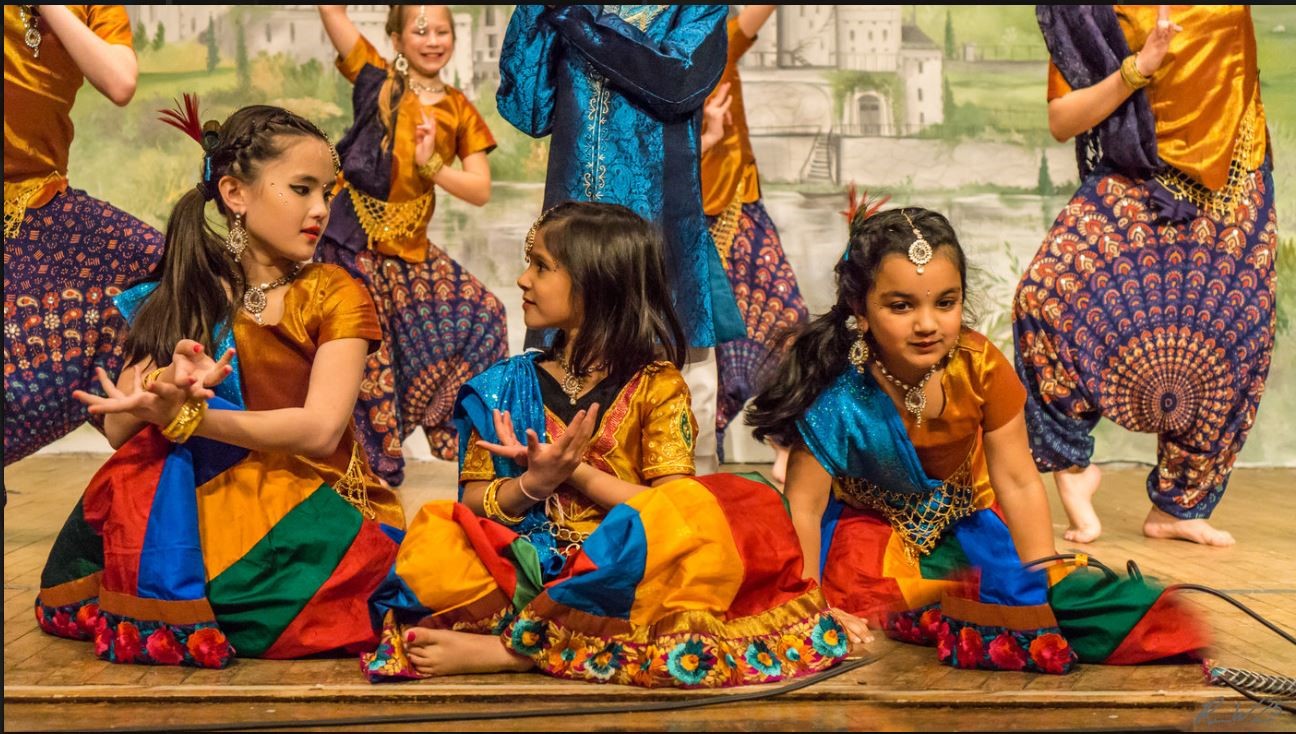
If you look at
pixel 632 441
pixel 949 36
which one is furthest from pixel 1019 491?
pixel 949 36

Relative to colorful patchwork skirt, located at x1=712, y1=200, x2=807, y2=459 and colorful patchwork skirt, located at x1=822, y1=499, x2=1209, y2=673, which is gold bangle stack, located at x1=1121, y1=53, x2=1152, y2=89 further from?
colorful patchwork skirt, located at x1=822, y1=499, x2=1209, y2=673

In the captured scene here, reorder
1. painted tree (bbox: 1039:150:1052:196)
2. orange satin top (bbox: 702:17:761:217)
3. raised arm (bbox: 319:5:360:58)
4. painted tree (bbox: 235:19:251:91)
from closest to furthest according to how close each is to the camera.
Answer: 1. raised arm (bbox: 319:5:360:58)
2. orange satin top (bbox: 702:17:761:217)
3. painted tree (bbox: 235:19:251:91)
4. painted tree (bbox: 1039:150:1052:196)

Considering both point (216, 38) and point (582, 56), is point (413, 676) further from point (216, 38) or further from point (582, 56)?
point (216, 38)

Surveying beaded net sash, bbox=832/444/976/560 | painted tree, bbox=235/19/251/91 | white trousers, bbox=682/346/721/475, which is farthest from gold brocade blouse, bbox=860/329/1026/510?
→ painted tree, bbox=235/19/251/91

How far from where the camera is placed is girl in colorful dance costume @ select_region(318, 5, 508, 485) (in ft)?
16.2

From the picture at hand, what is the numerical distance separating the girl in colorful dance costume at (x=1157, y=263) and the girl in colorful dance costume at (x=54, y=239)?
93.1 inches

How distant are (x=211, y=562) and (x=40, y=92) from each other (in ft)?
4.94

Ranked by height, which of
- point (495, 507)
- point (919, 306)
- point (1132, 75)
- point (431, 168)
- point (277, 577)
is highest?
point (1132, 75)

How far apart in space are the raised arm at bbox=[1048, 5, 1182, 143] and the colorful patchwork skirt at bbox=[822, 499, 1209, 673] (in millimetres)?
1681

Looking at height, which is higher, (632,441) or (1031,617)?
(632,441)

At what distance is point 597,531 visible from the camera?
8.45 ft

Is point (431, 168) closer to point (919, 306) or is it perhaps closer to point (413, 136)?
point (413, 136)

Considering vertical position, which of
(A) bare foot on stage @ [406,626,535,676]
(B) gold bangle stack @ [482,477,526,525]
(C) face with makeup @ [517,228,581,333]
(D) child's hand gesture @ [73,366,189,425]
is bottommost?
(A) bare foot on stage @ [406,626,535,676]

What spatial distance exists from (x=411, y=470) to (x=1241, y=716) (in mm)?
3776
